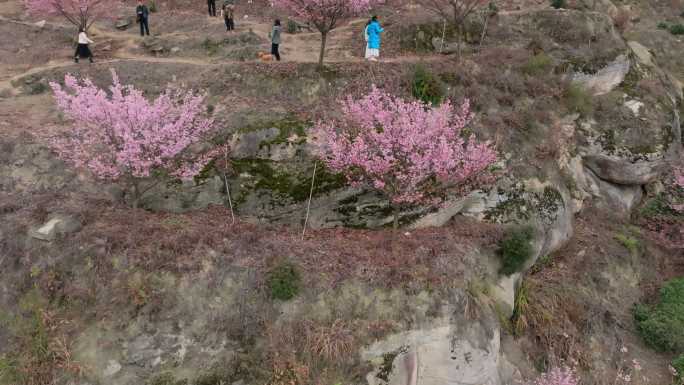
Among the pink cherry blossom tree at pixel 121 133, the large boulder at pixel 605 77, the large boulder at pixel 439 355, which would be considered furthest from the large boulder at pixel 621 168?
the pink cherry blossom tree at pixel 121 133

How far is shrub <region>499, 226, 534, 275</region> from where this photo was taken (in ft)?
47.0

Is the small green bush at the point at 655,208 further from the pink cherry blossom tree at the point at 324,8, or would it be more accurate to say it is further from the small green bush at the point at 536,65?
the pink cherry blossom tree at the point at 324,8

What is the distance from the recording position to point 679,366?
1467 centimetres

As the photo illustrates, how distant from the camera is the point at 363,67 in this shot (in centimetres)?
1867

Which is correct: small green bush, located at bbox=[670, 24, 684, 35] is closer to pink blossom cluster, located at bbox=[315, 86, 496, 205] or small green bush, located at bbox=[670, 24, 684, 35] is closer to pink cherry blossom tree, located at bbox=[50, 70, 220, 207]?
pink blossom cluster, located at bbox=[315, 86, 496, 205]

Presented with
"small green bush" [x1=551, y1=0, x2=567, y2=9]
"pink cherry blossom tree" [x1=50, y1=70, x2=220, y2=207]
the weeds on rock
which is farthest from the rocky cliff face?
"small green bush" [x1=551, y1=0, x2=567, y2=9]

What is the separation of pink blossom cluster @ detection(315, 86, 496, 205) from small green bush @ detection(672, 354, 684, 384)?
979 cm

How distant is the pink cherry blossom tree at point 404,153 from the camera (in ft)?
41.6

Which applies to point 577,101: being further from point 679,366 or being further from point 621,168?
point 679,366

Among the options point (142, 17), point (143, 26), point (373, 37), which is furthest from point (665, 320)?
point (143, 26)

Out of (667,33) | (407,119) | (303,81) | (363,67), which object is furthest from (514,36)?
(667,33)

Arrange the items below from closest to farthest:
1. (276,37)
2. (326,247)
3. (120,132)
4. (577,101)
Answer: (120,132) < (326,247) < (276,37) < (577,101)

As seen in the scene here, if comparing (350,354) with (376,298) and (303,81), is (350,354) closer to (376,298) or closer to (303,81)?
(376,298)

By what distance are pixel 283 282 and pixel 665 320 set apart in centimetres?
1451
